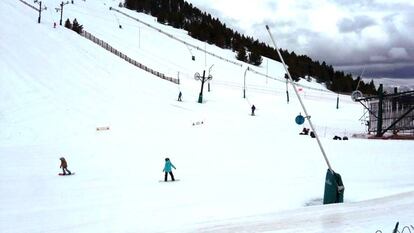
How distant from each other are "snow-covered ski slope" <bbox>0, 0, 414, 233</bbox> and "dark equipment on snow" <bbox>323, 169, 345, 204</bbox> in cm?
73

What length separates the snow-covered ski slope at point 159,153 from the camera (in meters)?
11.5

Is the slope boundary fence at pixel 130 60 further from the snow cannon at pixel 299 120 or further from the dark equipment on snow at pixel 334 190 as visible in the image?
the dark equipment on snow at pixel 334 190

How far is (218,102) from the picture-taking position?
49188 mm

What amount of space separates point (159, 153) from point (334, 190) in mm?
14437

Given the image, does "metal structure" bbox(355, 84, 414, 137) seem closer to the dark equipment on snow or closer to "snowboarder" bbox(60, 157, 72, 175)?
"snowboarder" bbox(60, 157, 72, 175)

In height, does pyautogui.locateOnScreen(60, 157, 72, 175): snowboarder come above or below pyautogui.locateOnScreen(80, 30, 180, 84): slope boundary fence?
below

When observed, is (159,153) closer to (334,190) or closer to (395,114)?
(334,190)

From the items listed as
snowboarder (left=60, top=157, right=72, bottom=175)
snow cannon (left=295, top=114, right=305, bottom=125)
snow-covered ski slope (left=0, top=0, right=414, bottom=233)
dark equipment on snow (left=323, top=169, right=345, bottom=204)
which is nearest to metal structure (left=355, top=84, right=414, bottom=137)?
snow-covered ski slope (left=0, top=0, right=414, bottom=233)

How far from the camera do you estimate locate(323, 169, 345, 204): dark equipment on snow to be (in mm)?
12539

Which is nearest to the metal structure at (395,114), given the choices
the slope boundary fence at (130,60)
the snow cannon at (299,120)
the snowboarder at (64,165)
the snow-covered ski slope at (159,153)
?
the snow-covered ski slope at (159,153)

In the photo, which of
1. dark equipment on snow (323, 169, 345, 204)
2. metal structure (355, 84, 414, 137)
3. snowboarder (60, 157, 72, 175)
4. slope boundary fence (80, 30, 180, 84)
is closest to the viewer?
dark equipment on snow (323, 169, 345, 204)

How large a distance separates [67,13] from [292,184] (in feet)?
258

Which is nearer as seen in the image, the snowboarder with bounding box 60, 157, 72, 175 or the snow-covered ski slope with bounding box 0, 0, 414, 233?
the snow-covered ski slope with bounding box 0, 0, 414, 233

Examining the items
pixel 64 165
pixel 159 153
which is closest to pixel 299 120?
pixel 64 165
